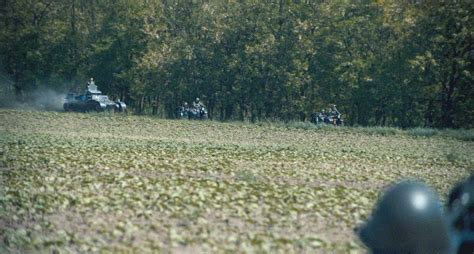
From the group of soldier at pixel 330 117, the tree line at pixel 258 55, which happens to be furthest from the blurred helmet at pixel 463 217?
the group of soldier at pixel 330 117

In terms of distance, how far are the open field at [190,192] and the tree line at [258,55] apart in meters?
26.4

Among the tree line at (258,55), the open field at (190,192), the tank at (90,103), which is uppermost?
the tree line at (258,55)

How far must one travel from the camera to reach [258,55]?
207 feet

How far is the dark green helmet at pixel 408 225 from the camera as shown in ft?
22.7

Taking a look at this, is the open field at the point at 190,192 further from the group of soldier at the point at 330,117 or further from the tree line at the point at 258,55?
the tree line at the point at 258,55

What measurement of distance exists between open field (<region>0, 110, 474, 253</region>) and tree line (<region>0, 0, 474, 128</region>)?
26.4 m

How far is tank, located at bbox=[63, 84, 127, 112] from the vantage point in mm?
58344

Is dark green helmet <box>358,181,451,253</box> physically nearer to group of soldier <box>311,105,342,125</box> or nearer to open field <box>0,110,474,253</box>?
open field <box>0,110,474,253</box>

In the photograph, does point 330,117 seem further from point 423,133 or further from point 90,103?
point 90,103

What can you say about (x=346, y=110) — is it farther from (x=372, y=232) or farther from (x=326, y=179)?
(x=372, y=232)

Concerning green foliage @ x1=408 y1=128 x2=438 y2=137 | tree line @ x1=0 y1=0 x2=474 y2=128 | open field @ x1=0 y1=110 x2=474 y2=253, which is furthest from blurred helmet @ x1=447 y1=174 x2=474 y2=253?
tree line @ x1=0 y1=0 x2=474 y2=128

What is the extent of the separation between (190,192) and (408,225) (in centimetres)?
779

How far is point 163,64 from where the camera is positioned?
66.4m

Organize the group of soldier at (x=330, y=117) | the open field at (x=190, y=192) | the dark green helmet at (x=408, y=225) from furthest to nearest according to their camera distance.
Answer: the group of soldier at (x=330, y=117) → the open field at (x=190, y=192) → the dark green helmet at (x=408, y=225)
